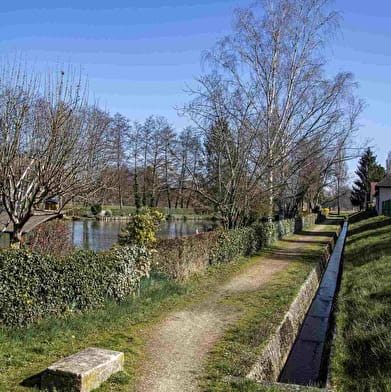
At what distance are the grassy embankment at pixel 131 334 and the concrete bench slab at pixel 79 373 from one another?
0.52 ft

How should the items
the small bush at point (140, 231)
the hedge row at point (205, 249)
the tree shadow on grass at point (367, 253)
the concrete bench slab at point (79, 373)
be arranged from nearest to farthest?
the concrete bench slab at point (79, 373)
the hedge row at point (205, 249)
the small bush at point (140, 231)
the tree shadow on grass at point (367, 253)

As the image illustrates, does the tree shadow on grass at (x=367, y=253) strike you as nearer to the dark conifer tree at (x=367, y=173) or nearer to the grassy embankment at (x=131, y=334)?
the grassy embankment at (x=131, y=334)

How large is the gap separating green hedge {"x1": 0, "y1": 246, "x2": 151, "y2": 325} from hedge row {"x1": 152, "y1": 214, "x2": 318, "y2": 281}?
1753 mm

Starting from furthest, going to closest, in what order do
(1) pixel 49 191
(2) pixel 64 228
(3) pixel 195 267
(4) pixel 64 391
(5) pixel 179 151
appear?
1. (5) pixel 179 151
2. (2) pixel 64 228
3. (3) pixel 195 267
4. (1) pixel 49 191
5. (4) pixel 64 391

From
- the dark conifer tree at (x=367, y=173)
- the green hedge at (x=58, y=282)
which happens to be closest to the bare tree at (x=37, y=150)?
the green hedge at (x=58, y=282)

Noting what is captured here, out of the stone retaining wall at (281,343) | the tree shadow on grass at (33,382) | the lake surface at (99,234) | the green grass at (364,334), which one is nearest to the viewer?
the tree shadow on grass at (33,382)

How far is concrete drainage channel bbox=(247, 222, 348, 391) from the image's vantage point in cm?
645

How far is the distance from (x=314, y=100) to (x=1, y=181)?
14688mm

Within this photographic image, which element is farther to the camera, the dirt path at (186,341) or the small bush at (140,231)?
the small bush at (140,231)

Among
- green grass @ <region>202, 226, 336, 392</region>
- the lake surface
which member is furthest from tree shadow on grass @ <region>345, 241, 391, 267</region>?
the lake surface

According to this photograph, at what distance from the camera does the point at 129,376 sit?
17.4ft

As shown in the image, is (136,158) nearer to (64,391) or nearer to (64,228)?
(64,228)

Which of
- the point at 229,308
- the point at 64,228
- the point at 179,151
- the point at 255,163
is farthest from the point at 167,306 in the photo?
the point at 179,151

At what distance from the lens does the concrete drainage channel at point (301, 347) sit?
645 centimetres
